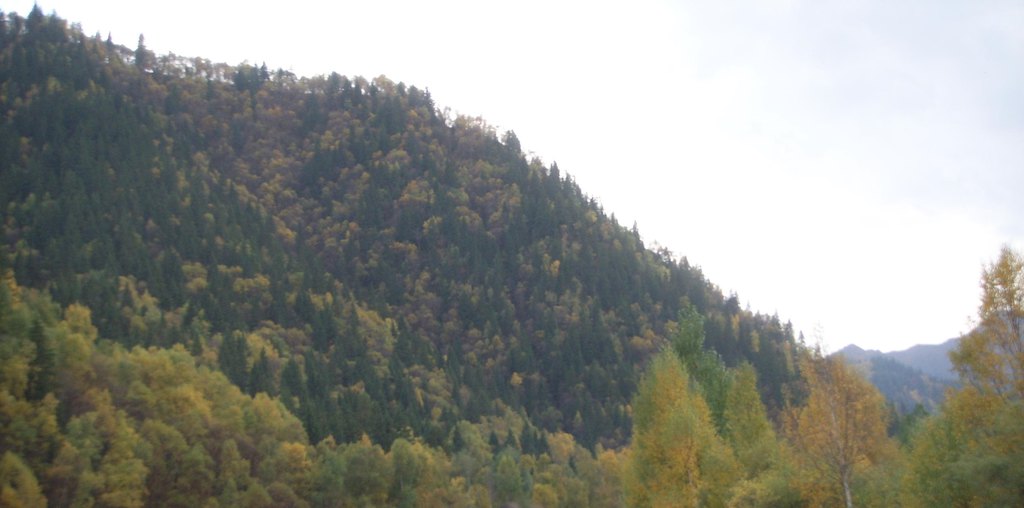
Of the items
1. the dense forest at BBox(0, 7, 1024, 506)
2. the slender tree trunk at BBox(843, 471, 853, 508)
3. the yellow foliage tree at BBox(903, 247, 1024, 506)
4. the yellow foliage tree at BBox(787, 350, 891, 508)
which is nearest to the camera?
the yellow foliage tree at BBox(903, 247, 1024, 506)

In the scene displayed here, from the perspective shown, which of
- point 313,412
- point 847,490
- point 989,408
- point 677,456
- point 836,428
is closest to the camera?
point 989,408

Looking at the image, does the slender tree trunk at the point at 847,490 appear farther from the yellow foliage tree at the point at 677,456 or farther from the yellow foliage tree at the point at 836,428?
the yellow foliage tree at the point at 677,456

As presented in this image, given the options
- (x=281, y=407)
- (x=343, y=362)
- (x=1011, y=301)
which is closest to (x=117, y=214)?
(x=343, y=362)

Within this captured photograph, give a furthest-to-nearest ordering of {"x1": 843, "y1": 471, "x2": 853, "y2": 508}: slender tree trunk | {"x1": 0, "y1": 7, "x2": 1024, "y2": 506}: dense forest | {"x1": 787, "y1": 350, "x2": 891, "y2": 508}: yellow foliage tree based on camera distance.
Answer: {"x1": 0, "y1": 7, "x2": 1024, "y2": 506}: dense forest
{"x1": 787, "y1": 350, "x2": 891, "y2": 508}: yellow foliage tree
{"x1": 843, "y1": 471, "x2": 853, "y2": 508}: slender tree trunk

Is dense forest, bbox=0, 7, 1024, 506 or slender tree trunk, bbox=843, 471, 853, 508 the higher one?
dense forest, bbox=0, 7, 1024, 506

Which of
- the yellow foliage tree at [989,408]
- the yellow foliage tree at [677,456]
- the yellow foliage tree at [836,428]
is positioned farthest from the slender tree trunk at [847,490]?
the yellow foliage tree at [677,456]

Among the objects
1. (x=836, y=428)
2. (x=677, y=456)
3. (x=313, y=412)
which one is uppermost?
(x=313, y=412)

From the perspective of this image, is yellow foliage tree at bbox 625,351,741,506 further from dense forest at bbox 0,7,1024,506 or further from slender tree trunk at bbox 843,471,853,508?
slender tree trunk at bbox 843,471,853,508

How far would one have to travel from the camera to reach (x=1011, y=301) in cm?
3688

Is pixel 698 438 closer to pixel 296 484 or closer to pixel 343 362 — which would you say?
pixel 296 484

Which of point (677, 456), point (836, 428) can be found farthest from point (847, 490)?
point (677, 456)

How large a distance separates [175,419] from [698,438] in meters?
62.1

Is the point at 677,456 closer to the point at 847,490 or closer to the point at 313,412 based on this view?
the point at 847,490

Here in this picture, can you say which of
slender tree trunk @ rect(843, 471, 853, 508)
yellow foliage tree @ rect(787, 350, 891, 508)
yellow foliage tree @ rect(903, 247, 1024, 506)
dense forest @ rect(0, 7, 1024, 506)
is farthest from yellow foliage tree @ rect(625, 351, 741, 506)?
yellow foliage tree @ rect(903, 247, 1024, 506)
